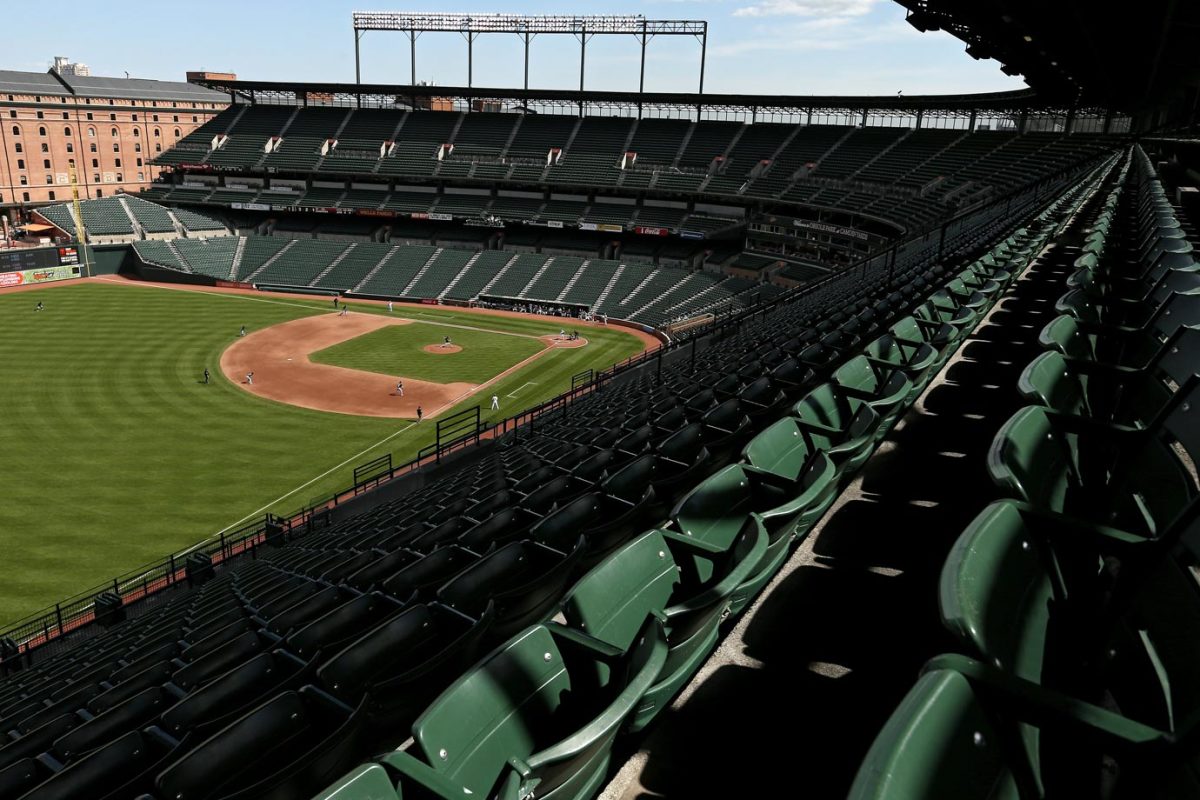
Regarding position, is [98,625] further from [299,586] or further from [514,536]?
[514,536]

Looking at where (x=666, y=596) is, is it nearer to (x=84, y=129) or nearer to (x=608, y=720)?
(x=608, y=720)

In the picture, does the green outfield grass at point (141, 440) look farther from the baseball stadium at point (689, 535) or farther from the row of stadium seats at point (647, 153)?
the row of stadium seats at point (647, 153)

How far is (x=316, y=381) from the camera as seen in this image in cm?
3897

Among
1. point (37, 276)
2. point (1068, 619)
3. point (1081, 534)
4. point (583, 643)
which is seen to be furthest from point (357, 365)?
point (1081, 534)

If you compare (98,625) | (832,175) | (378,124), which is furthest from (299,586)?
(378,124)

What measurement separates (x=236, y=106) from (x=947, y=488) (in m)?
95.0

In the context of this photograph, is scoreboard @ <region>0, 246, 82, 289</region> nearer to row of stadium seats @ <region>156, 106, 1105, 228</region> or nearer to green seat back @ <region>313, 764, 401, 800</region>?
row of stadium seats @ <region>156, 106, 1105, 228</region>

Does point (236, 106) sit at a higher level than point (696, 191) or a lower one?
higher

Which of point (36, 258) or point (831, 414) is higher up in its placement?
point (831, 414)

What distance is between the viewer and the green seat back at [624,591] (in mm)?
3635

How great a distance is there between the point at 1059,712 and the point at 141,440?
33.4 m

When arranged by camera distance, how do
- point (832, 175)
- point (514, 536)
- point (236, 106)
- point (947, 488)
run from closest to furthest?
point (947, 488)
point (514, 536)
point (832, 175)
point (236, 106)

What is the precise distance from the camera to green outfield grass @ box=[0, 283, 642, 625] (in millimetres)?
21969

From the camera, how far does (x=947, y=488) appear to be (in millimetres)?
6074
